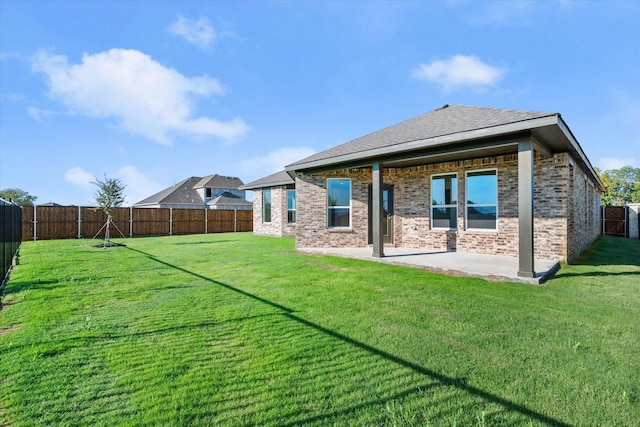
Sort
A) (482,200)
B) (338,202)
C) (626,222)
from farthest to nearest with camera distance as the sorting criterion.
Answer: (626,222) → (338,202) → (482,200)

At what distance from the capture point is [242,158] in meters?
22.9

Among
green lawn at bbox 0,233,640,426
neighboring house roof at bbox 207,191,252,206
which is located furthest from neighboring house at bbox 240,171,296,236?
neighboring house roof at bbox 207,191,252,206

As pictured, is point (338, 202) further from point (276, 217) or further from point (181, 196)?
point (181, 196)

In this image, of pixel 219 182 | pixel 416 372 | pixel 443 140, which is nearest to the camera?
pixel 416 372

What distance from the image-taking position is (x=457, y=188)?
945 centimetres

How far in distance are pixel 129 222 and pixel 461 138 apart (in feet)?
63.1

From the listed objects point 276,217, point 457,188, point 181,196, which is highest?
point 181,196

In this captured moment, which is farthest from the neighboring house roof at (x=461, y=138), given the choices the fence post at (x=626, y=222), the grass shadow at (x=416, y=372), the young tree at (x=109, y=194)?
the fence post at (x=626, y=222)

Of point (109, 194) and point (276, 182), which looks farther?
point (276, 182)

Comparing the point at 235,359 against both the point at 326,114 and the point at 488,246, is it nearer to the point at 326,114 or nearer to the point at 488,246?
the point at 488,246

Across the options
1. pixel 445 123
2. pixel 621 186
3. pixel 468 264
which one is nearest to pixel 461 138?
pixel 445 123

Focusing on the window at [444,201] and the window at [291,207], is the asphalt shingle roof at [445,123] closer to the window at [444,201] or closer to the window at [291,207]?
the window at [444,201]

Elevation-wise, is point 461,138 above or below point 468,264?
above

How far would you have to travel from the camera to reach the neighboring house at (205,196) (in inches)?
1212
